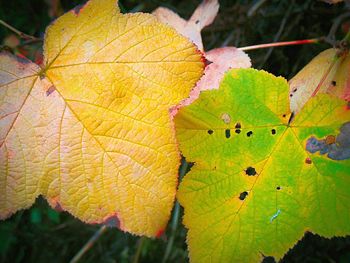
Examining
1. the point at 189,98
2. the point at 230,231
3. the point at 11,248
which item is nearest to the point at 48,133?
the point at 189,98

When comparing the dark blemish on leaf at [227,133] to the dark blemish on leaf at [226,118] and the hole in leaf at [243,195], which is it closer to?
the dark blemish on leaf at [226,118]

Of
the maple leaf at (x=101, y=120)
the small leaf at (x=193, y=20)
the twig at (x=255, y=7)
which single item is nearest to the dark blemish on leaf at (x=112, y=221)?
the maple leaf at (x=101, y=120)

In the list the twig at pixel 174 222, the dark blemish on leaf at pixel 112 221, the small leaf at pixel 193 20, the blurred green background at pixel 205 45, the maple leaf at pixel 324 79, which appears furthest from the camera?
the twig at pixel 174 222

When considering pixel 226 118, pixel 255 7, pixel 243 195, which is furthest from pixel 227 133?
pixel 255 7

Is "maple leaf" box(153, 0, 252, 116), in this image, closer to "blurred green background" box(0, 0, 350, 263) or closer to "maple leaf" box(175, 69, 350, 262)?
"maple leaf" box(175, 69, 350, 262)

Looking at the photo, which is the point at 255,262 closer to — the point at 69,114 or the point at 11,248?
the point at 69,114

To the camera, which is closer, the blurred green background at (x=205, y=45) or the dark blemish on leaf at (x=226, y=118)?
the dark blemish on leaf at (x=226, y=118)

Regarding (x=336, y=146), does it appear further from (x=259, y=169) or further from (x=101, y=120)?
(x=101, y=120)
